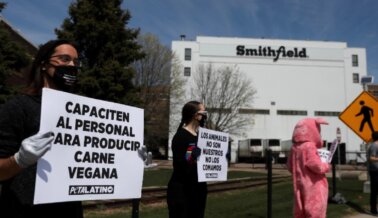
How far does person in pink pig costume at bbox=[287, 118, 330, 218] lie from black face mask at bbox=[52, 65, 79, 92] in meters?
4.27

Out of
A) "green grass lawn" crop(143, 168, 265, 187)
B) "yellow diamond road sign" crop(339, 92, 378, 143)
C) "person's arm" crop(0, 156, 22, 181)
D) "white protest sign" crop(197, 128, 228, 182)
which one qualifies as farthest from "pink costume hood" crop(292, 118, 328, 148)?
"green grass lawn" crop(143, 168, 265, 187)

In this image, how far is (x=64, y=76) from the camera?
2.84m

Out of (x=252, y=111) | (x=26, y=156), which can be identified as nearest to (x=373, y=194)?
(x=26, y=156)

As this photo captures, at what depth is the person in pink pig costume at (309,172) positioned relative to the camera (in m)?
6.14

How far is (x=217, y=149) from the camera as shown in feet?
18.7

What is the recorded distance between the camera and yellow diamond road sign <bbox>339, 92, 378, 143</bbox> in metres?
12.4

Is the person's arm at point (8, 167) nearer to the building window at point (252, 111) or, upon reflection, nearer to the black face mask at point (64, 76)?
the black face mask at point (64, 76)

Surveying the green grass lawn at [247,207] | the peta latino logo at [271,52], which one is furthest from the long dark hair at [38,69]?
the peta latino logo at [271,52]

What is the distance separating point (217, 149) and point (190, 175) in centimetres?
84

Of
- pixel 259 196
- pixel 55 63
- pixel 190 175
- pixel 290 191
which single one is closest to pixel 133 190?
pixel 55 63

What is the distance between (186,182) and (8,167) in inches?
109

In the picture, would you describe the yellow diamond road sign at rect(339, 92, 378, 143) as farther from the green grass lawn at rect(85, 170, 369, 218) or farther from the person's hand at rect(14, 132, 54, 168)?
the person's hand at rect(14, 132, 54, 168)

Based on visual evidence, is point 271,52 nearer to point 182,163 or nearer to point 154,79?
point 154,79

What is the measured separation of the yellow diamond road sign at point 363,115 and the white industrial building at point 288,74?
4805 cm
